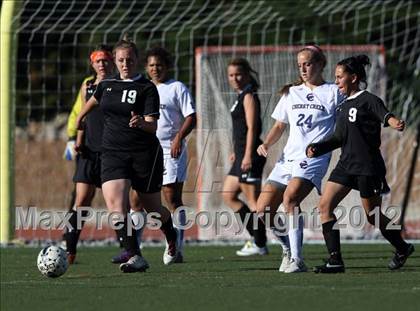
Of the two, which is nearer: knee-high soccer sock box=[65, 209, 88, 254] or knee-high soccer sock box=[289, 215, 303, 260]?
knee-high soccer sock box=[289, 215, 303, 260]

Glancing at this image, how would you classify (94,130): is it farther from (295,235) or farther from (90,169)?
(295,235)

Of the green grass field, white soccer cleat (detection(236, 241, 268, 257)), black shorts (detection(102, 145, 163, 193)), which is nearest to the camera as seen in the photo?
the green grass field

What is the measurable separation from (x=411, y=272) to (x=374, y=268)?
64cm

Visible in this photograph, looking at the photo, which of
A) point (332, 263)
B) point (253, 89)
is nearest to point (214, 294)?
point (332, 263)

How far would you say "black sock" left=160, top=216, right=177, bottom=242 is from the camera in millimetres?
10484

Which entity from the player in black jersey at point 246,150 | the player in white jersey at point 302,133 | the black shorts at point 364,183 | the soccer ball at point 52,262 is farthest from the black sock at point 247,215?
the soccer ball at point 52,262

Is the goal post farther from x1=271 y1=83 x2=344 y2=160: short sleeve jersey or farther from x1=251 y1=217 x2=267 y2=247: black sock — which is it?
x1=271 y1=83 x2=344 y2=160: short sleeve jersey

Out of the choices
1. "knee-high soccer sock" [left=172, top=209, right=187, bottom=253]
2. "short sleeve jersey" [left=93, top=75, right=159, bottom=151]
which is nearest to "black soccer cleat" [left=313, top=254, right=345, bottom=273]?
"short sleeve jersey" [left=93, top=75, right=159, bottom=151]

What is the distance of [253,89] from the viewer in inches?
472

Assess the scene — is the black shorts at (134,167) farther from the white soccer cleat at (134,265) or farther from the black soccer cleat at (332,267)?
the black soccer cleat at (332,267)

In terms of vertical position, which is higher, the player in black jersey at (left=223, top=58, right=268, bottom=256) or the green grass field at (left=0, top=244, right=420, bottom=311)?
the player in black jersey at (left=223, top=58, right=268, bottom=256)

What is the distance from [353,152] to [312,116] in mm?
580

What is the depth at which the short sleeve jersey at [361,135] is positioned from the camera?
927 cm

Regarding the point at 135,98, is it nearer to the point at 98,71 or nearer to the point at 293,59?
the point at 98,71
